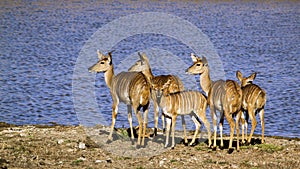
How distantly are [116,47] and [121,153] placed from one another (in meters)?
18.2

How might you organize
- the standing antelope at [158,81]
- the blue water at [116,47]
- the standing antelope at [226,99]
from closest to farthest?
1. the standing antelope at [226,99]
2. the standing antelope at [158,81]
3. the blue water at [116,47]

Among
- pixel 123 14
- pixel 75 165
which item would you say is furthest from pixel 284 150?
pixel 123 14

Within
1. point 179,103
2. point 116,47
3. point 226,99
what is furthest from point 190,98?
point 116,47

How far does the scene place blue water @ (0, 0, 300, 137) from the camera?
19516 mm

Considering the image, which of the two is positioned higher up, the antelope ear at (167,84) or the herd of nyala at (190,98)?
the antelope ear at (167,84)

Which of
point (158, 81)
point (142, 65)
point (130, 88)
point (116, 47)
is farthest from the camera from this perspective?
point (116, 47)

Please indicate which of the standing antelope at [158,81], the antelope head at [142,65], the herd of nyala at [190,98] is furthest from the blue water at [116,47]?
the herd of nyala at [190,98]

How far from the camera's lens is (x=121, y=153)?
12969mm

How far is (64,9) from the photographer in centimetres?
4481

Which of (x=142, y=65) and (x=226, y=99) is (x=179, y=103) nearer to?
(x=226, y=99)

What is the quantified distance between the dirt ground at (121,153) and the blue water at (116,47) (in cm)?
308

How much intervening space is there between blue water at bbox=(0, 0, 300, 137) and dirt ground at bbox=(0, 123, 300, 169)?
308 cm

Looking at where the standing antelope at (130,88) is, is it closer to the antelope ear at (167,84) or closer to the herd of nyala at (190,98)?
the herd of nyala at (190,98)

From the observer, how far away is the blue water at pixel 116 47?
19.5 meters
